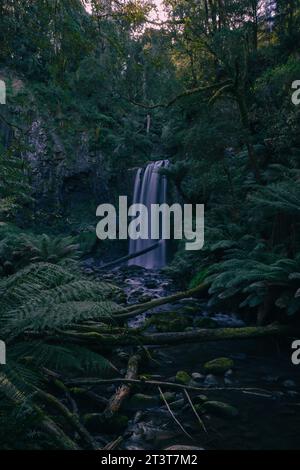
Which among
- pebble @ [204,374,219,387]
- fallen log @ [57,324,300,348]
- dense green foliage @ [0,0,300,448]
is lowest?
pebble @ [204,374,219,387]

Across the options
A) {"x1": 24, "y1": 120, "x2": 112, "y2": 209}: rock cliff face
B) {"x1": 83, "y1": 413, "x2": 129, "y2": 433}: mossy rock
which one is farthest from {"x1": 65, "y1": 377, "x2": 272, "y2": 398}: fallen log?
{"x1": 24, "y1": 120, "x2": 112, "y2": 209}: rock cliff face

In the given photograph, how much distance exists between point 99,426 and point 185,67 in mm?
12162

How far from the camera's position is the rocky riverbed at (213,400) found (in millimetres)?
2729

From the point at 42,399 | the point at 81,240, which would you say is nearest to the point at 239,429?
the point at 42,399

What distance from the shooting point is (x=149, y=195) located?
16.1 meters

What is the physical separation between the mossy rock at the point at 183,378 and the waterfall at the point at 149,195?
10997 millimetres

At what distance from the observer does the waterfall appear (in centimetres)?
1518

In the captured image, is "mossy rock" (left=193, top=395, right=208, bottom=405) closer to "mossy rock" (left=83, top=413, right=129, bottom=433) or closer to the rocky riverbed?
the rocky riverbed

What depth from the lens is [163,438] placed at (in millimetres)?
2746

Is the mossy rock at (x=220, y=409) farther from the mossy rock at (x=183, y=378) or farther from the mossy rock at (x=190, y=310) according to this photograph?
the mossy rock at (x=190, y=310)

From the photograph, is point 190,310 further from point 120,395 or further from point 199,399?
point 120,395

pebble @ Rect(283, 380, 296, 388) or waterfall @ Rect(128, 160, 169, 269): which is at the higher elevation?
waterfall @ Rect(128, 160, 169, 269)

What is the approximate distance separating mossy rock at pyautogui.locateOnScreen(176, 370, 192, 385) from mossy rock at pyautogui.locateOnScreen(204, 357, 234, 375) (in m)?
0.33

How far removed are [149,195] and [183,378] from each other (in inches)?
504
